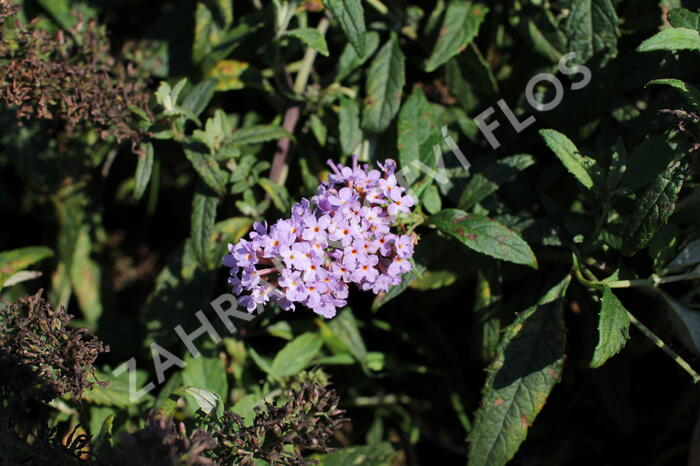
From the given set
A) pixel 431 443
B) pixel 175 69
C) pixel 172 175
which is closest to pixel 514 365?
pixel 431 443

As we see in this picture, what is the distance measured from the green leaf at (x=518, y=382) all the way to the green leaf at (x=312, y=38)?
1.14 meters

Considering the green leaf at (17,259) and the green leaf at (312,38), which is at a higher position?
the green leaf at (312,38)

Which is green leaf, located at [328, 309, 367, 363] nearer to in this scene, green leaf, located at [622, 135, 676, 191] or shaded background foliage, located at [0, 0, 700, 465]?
shaded background foliage, located at [0, 0, 700, 465]

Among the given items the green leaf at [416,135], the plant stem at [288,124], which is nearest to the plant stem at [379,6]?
the plant stem at [288,124]

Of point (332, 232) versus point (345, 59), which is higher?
point (345, 59)

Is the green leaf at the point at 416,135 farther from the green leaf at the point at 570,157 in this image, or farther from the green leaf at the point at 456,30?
the green leaf at the point at 570,157

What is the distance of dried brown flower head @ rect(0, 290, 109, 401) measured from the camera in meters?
1.86

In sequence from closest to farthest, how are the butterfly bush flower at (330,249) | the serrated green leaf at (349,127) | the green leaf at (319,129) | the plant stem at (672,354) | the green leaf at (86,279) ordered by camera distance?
1. the butterfly bush flower at (330,249)
2. the plant stem at (672,354)
3. the serrated green leaf at (349,127)
4. the green leaf at (319,129)
5. the green leaf at (86,279)

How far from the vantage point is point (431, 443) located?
313 cm

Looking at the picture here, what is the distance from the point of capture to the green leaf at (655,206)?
187 cm

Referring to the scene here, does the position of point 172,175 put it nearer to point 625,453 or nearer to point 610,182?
point 610,182

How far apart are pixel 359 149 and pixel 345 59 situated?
367 mm

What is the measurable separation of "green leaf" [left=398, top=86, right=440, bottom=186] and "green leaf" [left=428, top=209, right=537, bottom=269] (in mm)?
189

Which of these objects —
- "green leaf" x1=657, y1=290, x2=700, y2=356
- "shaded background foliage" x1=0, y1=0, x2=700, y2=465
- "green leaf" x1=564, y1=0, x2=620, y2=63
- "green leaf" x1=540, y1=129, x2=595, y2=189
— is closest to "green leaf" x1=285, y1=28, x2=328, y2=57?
"shaded background foliage" x1=0, y1=0, x2=700, y2=465
